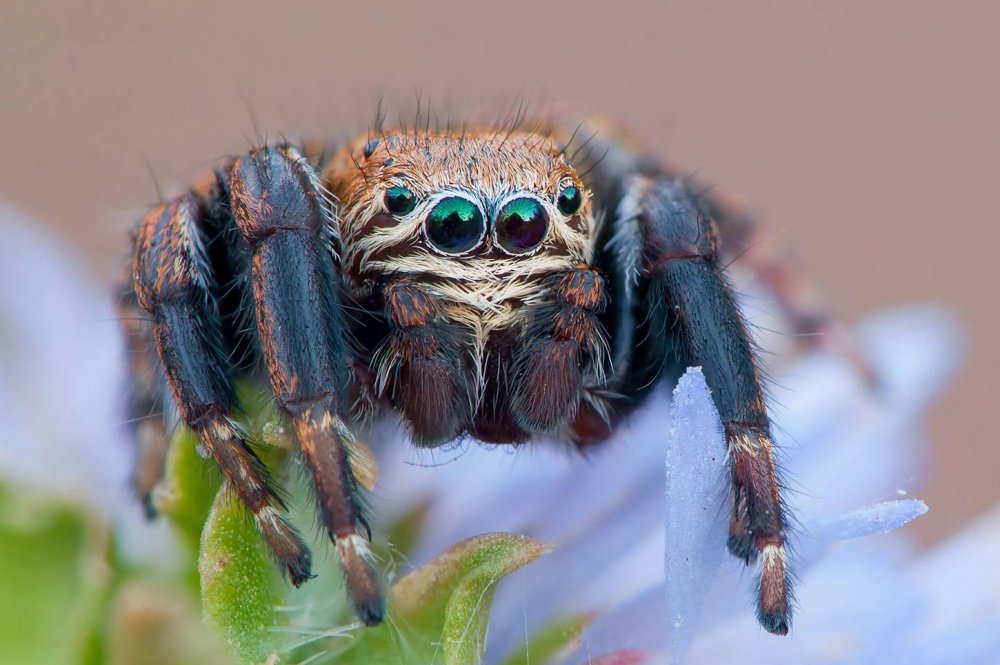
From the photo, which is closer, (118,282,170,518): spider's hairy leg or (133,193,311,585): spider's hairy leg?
(133,193,311,585): spider's hairy leg

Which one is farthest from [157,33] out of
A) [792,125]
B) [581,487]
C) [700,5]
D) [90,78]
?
[581,487]

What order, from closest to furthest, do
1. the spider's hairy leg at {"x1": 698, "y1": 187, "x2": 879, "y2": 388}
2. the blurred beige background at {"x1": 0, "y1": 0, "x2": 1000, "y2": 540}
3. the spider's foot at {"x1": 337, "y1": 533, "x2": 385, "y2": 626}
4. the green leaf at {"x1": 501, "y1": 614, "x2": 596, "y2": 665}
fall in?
the spider's foot at {"x1": 337, "y1": 533, "x2": 385, "y2": 626}
the green leaf at {"x1": 501, "y1": 614, "x2": 596, "y2": 665}
the spider's hairy leg at {"x1": 698, "y1": 187, "x2": 879, "y2": 388}
the blurred beige background at {"x1": 0, "y1": 0, "x2": 1000, "y2": 540}

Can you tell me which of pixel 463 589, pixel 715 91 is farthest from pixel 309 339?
pixel 715 91

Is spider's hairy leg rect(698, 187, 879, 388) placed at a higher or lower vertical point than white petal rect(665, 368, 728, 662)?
lower

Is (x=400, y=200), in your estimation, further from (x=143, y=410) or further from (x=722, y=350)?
A: (x=143, y=410)

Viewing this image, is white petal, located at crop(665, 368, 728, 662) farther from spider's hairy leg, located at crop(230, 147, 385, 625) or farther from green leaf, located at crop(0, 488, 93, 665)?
green leaf, located at crop(0, 488, 93, 665)

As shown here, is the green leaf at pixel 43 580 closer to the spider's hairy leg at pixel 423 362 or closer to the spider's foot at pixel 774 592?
the spider's hairy leg at pixel 423 362


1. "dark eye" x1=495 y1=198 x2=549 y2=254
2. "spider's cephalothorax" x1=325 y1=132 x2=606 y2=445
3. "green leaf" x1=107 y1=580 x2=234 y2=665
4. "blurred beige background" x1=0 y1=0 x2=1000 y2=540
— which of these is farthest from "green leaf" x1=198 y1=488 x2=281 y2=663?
"blurred beige background" x1=0 y1=0 x2=1000 y2=540
